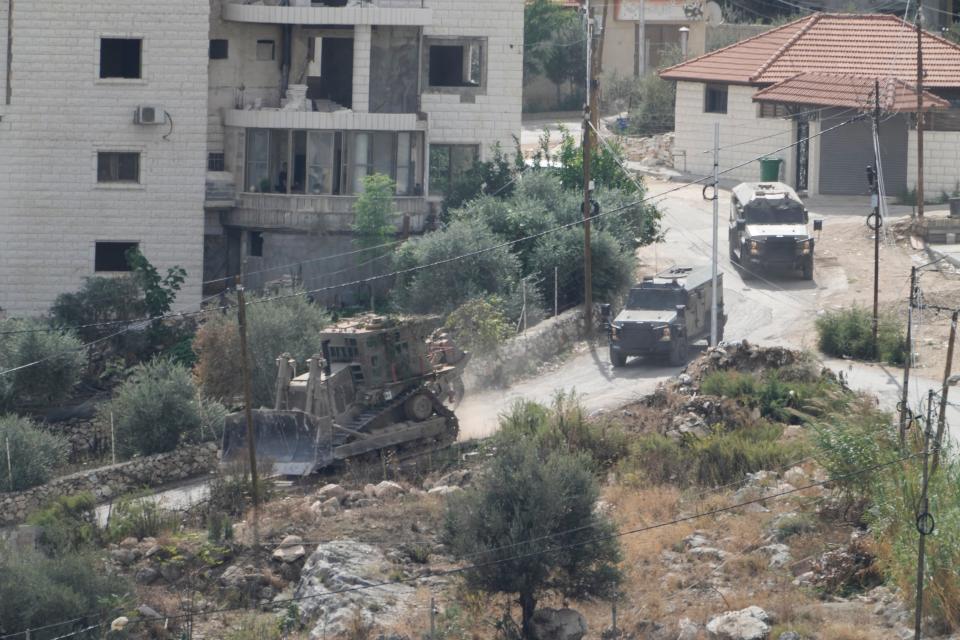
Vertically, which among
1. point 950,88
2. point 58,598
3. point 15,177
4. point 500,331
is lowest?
point 58,598

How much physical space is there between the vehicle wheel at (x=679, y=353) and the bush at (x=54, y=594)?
1497cm

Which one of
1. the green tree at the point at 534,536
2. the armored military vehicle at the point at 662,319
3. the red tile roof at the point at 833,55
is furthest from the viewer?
the red tile roof at the point at 833,55

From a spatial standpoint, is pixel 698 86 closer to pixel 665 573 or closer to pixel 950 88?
pixel 950 88

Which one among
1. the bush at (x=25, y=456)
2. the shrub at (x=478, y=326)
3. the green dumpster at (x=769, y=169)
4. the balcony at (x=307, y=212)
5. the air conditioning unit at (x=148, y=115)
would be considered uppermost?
the air conditioning unit at (x=148, y=115)

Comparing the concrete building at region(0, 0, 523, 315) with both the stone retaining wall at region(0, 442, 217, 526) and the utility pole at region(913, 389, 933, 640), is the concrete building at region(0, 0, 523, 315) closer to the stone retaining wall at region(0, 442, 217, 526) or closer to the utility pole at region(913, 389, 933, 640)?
the stone retaining wall at region(0, 442, 217, 526)

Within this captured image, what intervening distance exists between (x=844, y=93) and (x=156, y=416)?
25.1 metres

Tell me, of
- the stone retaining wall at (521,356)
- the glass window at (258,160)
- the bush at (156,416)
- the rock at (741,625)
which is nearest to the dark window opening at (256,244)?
the glass window at (258,160)

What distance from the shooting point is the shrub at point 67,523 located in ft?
100

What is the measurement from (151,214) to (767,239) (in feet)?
A: 54.9

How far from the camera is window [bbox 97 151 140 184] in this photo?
48.8 m

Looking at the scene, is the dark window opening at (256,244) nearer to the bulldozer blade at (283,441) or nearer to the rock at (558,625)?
the bulldozer blade at (283,441)

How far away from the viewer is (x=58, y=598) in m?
26.4

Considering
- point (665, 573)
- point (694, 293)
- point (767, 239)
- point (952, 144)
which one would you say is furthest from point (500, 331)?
point (952, 144)

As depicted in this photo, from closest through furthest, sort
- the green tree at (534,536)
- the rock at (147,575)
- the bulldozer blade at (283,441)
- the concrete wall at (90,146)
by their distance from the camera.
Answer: the green tree at (534,536), the rock at (147,575), the bulldozer blade at (283,441), the concrete wall at (90,146)
